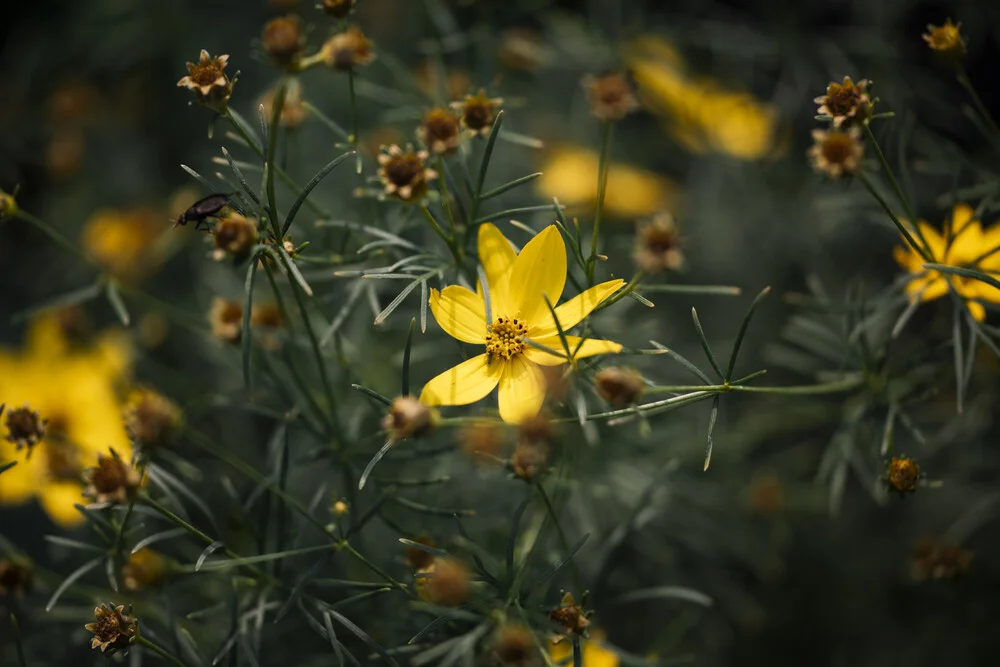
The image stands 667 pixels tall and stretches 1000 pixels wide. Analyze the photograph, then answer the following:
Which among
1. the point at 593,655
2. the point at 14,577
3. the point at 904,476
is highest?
the point at 904,476

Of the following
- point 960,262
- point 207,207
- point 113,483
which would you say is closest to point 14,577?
point 113,483

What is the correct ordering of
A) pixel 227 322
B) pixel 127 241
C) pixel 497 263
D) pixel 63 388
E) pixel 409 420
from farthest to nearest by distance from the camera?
pixel 127 241 → pixel 63 388 → pixel 227 322 → pixel 497 263 → pixel 409 420

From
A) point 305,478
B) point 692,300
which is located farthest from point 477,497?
point 692,300

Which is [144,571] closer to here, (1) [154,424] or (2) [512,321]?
(1) [154,424]

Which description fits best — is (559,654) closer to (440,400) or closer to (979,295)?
(440,400)

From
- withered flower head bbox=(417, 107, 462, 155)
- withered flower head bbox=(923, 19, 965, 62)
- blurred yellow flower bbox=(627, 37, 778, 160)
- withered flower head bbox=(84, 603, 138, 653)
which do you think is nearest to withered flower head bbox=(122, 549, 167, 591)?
withered flower head bbox=(84, 603, 138, 653)

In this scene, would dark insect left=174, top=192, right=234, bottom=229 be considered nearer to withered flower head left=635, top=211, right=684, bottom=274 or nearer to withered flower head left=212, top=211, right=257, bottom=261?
withered flower head left=212, top=211, right=257, bottom=261
